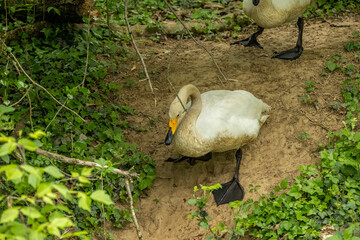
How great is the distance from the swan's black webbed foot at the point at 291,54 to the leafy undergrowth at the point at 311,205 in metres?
2.16

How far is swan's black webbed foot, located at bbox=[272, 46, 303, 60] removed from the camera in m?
6.27

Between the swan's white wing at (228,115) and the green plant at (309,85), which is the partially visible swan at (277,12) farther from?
the swan's white wing at (228,115)

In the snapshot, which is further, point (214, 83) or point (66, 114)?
point (214, 83)

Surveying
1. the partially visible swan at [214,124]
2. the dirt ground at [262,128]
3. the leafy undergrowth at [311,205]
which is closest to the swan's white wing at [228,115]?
the partially visible swan at [214,124]

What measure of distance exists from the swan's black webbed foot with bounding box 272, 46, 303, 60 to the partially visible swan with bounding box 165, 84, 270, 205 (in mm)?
1602

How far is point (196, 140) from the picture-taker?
452 centimetres

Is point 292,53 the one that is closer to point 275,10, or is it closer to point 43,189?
point 275,10

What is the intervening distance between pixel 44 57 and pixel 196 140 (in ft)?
9.15

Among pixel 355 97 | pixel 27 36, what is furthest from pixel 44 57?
pixel 355 97

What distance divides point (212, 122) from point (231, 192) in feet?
2.70

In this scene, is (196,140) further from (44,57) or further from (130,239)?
(44,57)

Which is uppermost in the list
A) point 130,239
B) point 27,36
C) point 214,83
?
point 27,36

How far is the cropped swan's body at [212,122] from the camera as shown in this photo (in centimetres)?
454

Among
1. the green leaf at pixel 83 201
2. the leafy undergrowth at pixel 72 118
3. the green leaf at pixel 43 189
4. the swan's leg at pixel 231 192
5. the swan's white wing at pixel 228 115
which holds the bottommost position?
the swan's leg at pixel 231 192
